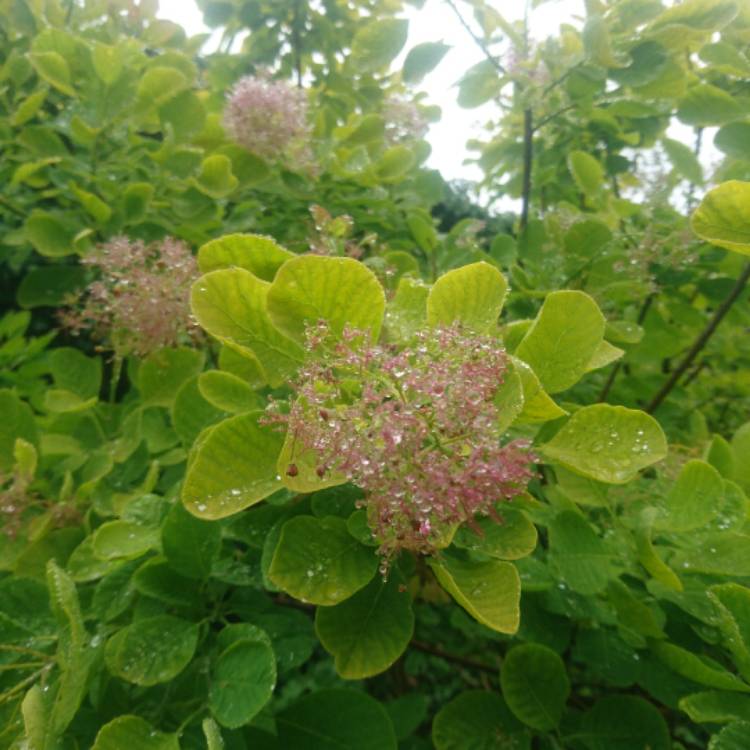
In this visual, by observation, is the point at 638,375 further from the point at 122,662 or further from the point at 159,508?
the point at 122,662

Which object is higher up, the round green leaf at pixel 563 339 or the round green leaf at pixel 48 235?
the round green leaf at pixel 563 339

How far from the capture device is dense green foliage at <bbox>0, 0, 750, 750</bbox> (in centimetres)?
71

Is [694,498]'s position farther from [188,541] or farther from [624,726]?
[188,541]

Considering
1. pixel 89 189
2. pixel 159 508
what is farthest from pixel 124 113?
pixel 159 508

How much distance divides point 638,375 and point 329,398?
1190 millimetres

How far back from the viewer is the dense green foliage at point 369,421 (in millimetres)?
707

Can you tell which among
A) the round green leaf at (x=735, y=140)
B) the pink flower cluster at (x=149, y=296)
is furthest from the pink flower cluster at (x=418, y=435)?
the round green leaf at (x=735, y=140)

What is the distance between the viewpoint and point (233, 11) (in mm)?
2152

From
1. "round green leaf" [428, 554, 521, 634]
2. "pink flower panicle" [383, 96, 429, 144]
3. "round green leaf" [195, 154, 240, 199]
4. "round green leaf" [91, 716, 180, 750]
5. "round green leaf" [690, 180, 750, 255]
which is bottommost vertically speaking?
"round green leaf" [91, 716, 180, 750]

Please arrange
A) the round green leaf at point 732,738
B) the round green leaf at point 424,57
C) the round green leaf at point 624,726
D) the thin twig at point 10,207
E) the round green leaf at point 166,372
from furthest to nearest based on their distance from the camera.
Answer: the thin twig at point 10,207 < the round green leaf at point 424,57 < the round green leaf at point 166,372 < the round green leaf at point 624,726 < the round green leaf at point 732,738

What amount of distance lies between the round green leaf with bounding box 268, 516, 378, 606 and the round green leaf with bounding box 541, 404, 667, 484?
248mm

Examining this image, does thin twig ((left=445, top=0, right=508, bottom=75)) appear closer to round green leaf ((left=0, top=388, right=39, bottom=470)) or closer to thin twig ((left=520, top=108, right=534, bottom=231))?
thin twig ((left=520, top=108, right=534, bottom=231))

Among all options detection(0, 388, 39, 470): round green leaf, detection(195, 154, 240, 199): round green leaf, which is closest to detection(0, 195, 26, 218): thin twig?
detection(195, 154, 240, 199): round green leaf

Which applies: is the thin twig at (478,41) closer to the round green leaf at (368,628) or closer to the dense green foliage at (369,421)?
the dense green foliage at (369,421)
